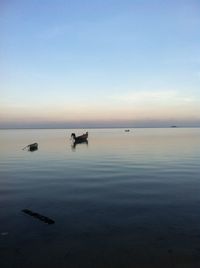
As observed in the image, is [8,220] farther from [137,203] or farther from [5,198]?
[137,203]

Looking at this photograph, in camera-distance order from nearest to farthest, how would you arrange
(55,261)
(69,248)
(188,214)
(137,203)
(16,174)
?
(55,261), (69,248), (188,214), (137,203), (16,174)

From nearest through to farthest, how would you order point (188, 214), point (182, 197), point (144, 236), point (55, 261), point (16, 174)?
point (55, 261) → point (144, 236) → point (188, 214) → point (182, 197) → point (16, 174)

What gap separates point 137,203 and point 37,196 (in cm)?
597

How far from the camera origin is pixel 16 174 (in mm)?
28453

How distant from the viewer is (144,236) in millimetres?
11906

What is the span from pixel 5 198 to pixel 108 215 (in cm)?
689

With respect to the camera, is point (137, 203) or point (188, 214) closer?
point (188, 214)

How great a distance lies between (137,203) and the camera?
A: 55.2 ft

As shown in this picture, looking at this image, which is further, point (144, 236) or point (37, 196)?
point (37, 196)

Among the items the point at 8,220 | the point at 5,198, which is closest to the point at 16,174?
the point at 5,198

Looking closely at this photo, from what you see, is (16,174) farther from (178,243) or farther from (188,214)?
(178,243)

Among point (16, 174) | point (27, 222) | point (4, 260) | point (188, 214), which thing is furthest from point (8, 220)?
point (16, 174)

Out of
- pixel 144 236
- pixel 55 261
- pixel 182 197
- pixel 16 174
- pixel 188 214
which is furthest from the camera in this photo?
pixel 16 174

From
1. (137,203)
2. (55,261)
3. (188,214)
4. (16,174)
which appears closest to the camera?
(55,261)
